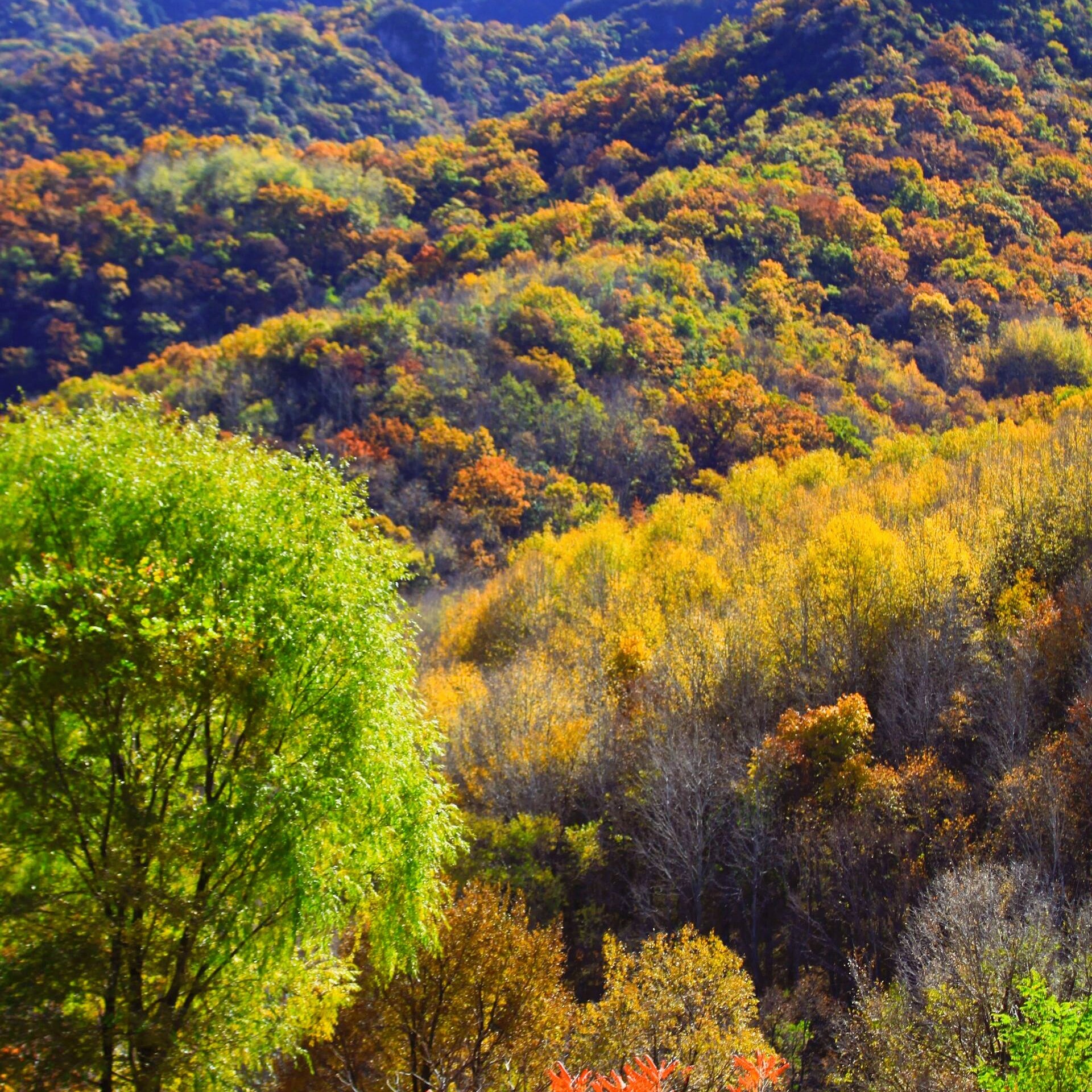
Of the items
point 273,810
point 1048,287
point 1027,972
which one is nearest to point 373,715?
point 273,810

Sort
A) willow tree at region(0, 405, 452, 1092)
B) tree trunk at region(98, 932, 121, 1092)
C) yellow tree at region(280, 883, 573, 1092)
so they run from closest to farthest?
tree trunk at region(98, 932, 121, 1092), willow tree at region(0, 405, 452, 1092), yellow tree at region(280, 883, 573, 1092)

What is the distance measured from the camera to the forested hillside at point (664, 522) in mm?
13141

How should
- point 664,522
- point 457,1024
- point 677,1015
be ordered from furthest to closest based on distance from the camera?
point 664,522
point 677,1015
point 457,1024

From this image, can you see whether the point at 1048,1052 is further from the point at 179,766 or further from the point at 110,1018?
the point at 179,766

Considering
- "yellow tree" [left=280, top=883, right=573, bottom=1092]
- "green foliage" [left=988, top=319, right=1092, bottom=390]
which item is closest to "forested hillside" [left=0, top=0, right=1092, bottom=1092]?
"yellow tree" [left=280, top=883, right=573, bottom=1092]

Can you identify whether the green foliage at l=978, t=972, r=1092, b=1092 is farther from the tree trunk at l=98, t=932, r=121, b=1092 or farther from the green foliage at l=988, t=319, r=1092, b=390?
the green foliage at l=988, t=319, r=1092, b=390

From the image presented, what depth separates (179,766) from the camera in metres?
11.0

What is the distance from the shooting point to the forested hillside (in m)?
13.1

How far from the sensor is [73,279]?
84750 mm

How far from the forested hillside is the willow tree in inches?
4.7

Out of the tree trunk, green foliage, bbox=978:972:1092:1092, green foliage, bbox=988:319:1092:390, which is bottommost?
green foliage, bbox=978:972:1092:1092

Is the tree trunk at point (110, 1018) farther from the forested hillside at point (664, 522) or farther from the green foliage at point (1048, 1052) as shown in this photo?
the green foliage at point (1048, 1052)

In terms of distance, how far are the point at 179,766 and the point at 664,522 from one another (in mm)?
32164

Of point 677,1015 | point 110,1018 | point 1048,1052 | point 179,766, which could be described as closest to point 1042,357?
point 677,1015
